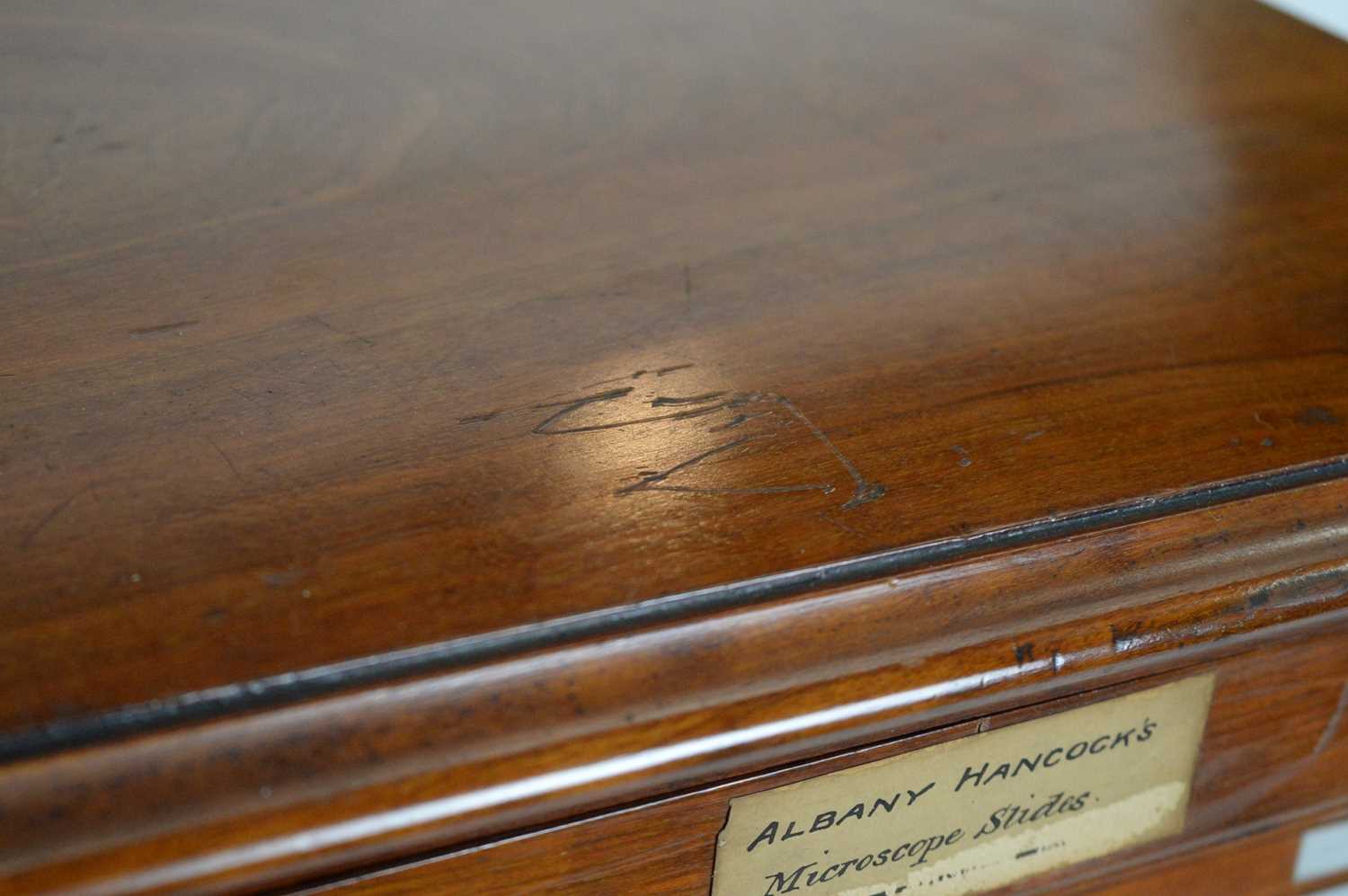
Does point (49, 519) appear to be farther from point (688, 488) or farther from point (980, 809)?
point (980, 809)

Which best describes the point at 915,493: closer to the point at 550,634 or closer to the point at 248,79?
the point at 550,634

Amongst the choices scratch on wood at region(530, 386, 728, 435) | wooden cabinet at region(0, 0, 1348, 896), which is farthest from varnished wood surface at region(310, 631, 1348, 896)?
scratch on wood at region(530, 386, 728, 435)

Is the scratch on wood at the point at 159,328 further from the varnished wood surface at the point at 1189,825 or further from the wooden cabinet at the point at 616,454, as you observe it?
the varnished wood surface at the point at 1189,825

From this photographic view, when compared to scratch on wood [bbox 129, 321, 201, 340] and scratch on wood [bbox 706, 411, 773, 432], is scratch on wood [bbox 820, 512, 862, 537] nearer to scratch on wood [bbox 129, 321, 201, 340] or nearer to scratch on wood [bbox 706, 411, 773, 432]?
scratch on wood [bbox 706, 411, 773, 432]

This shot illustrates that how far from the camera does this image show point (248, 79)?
0.54m

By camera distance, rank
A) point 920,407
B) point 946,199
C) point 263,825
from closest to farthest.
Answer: point 263,825 → point 920,407 → point 946,199

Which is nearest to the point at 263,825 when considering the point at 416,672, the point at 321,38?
the point at 416,672

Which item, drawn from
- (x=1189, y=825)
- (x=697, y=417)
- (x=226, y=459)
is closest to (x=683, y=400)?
(x=697, y=417)

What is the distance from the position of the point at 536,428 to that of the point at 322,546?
7 cm

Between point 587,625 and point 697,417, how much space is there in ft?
0.30

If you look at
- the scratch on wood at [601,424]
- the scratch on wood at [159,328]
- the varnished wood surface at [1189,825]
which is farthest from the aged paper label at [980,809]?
the scratch on wood at [159,328]

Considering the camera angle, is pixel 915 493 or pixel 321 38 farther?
pixel 321 38

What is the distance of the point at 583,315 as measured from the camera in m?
0.41

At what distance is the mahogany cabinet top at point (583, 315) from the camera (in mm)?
309
